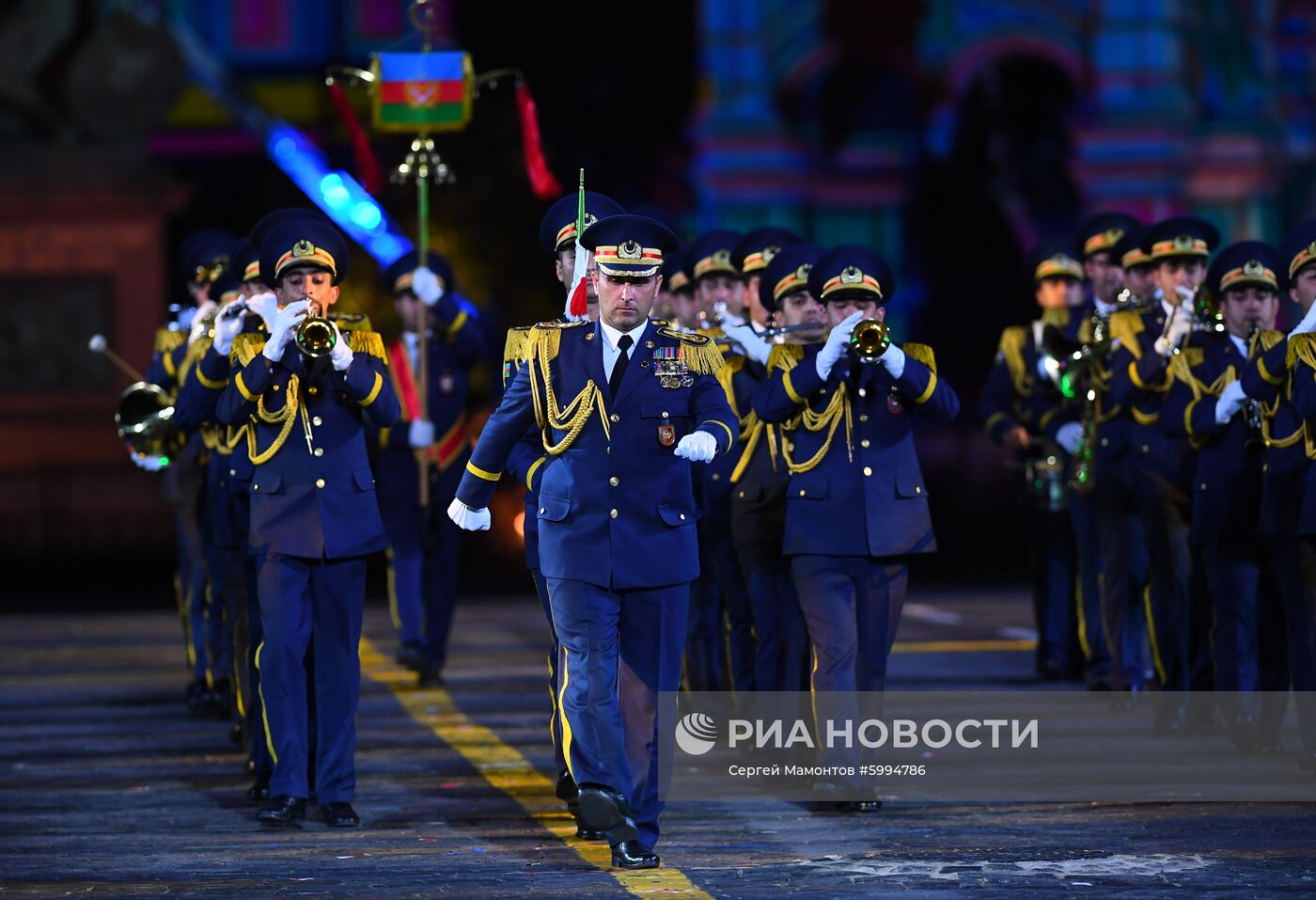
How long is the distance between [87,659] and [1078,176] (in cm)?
2115

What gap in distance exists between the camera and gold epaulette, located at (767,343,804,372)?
1155cm

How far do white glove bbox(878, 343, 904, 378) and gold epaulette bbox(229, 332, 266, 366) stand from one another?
2.59 meters

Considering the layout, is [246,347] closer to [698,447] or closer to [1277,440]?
[698,447]

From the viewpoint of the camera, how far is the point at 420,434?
50.1 ft

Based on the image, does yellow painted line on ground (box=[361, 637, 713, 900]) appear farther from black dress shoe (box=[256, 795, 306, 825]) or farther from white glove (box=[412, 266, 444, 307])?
white glove (box=[412, 266, 444, 307])

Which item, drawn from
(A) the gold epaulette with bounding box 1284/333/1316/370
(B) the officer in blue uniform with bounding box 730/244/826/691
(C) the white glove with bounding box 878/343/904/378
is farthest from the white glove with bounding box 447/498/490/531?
(A) the gold epaulette with bounding box 1284/333/1316/370

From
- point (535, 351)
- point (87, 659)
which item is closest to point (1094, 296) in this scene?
point (535, 351)

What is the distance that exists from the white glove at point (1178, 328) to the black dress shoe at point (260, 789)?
15.9 feet

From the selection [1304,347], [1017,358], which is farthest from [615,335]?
[1017,358]

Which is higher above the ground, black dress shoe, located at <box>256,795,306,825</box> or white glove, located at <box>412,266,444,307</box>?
white glove, located at <box>412,266,444,307</box>

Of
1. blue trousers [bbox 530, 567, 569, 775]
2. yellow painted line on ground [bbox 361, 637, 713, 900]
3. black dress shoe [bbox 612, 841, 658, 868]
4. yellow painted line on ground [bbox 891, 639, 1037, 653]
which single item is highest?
blue trousers [bbox 530, 567, 569, 775]

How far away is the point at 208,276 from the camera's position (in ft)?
45.2

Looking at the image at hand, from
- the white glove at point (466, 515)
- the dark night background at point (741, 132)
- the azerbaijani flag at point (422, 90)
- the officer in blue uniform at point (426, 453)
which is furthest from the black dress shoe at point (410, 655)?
the dark night background at point (741, 132)

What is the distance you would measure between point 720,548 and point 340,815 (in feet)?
10.3
